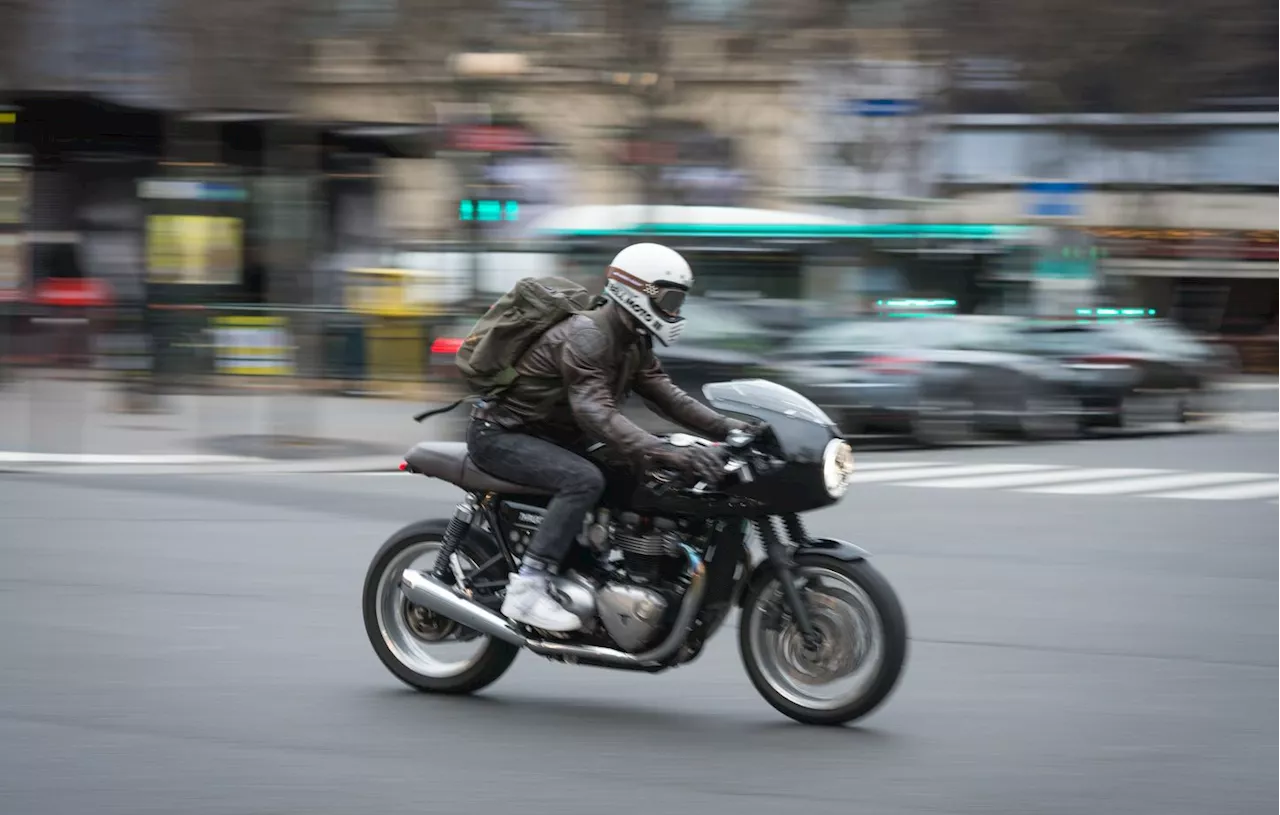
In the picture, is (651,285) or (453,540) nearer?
(651,285)

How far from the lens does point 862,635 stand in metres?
6.36

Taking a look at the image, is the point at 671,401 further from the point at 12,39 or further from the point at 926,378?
the point at 12,39

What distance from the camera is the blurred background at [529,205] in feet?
68.8

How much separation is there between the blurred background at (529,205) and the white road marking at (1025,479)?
9.75 ft

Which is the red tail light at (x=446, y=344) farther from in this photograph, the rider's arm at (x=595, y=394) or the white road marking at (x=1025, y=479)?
the rider's arm at (x=595, y=394)

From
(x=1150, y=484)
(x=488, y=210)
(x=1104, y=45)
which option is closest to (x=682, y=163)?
(x=488, y=210)

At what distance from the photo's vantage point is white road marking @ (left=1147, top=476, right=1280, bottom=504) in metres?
15.1

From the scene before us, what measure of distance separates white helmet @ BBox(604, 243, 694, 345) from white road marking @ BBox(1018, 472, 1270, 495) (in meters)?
9.35

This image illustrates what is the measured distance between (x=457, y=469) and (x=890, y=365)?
1313cm

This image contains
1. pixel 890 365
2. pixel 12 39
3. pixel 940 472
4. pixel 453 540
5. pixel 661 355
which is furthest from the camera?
pixel 12 39

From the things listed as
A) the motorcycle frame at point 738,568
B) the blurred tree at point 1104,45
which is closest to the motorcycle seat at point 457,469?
the motorcycle frame at point 738,568

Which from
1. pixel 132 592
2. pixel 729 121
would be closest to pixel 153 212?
pixel 729 121

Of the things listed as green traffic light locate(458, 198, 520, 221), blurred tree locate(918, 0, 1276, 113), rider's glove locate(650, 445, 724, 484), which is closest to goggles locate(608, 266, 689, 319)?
rider's glove locate(650, 445, 724, 484)

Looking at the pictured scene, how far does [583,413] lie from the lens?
255 inches
